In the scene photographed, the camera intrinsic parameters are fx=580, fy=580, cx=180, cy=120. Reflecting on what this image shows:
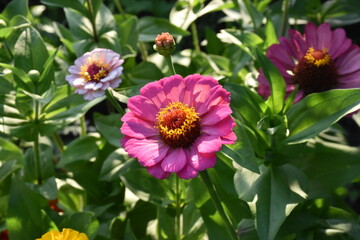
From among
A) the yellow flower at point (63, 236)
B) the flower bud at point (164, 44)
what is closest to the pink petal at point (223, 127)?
the flower bud at point (164, 44)

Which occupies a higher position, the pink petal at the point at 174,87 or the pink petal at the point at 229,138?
the pink petal at the point at 174,87

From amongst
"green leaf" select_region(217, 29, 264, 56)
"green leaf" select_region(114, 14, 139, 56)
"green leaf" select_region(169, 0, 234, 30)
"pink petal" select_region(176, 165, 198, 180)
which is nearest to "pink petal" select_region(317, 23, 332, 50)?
"green leaf" select_region(217, 29, 264, 56)

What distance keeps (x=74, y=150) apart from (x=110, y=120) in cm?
11

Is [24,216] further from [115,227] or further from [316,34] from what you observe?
[316,34]

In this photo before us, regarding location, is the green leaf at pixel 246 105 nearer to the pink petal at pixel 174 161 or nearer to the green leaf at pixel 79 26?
the pink petal at pixel 174 161

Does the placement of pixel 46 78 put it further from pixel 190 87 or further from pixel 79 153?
pixel 190 87

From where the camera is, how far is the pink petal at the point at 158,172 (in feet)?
2.20

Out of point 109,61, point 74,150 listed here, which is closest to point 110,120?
point 74,150

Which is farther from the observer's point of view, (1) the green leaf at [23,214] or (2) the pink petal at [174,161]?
(1) the green leaf at [23,214]

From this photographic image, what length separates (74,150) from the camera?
1.08 meters

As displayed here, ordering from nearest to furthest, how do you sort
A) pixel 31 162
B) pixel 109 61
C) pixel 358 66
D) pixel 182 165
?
pixel 182 165, pixel 109 61, pixel 358 66, pixel 31 162

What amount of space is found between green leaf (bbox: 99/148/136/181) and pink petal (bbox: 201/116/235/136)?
317 mm

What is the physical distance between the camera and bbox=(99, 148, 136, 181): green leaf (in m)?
0.97

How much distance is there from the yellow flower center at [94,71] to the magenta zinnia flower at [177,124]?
11 cm
